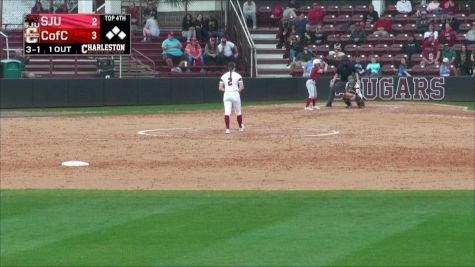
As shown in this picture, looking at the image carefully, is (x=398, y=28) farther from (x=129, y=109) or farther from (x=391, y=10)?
(x=129, y=109)

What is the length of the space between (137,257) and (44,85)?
28066 millimetres

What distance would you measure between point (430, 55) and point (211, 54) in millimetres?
8281

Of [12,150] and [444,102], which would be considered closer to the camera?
[12,150]

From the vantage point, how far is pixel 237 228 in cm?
1333

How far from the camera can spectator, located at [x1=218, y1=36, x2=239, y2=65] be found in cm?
4344

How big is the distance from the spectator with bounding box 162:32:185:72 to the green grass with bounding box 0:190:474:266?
86.2 ft

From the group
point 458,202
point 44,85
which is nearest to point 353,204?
point 458,202

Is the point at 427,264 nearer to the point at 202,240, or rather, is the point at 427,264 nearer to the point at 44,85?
the point at 202,240

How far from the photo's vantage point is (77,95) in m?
39.6

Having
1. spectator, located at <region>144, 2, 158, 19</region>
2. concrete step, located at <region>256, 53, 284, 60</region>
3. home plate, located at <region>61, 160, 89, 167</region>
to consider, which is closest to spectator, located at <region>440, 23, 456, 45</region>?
concrete step, located at <region>256, 53, 284, 60</region>

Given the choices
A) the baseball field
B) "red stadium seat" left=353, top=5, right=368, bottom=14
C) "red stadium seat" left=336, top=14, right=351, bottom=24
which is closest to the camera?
the baseball field

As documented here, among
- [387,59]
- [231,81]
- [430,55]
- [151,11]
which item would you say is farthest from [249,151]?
[151,11]

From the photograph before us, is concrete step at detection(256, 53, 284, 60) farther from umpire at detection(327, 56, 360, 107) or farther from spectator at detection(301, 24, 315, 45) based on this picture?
umpire at detection(327, 56, 360, 107)

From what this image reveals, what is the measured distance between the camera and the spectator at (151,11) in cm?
4567
